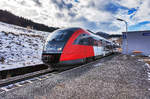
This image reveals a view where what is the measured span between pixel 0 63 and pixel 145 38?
2162cm

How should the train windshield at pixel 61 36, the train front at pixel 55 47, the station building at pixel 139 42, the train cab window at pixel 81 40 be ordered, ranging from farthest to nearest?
the station building at pixel 139 42 → the train cab window at pixel 81 40 → the train windshield at pixel 61 36 → the train front at pixel 55 47

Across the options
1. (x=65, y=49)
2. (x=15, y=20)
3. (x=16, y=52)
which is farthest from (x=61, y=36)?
(x=15, y=20)

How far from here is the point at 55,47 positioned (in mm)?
5812

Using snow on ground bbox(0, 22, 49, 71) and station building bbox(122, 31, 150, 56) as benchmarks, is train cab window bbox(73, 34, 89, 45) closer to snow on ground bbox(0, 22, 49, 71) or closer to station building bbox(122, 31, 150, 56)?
snow on ground bbox(0, 22, 49, 71)

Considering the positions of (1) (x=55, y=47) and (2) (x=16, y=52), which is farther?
(2) (x=16, y=52)

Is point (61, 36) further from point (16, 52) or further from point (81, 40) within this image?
point (16, 52)

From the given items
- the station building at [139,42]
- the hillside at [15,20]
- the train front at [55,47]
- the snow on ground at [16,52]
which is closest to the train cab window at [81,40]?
the train front at [55,47]

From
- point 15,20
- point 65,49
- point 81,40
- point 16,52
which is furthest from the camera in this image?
point 15,20

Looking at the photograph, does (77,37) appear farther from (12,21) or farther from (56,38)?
(12,21)

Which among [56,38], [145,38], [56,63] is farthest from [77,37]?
[145,38]

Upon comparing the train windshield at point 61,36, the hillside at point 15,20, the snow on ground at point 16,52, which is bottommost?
the snow on ground at point 16,52

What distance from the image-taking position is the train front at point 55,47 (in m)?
5.58

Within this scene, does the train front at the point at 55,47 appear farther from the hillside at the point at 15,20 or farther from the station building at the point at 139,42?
the hillside at the point at 15,20

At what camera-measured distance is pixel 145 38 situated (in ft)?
58.7
